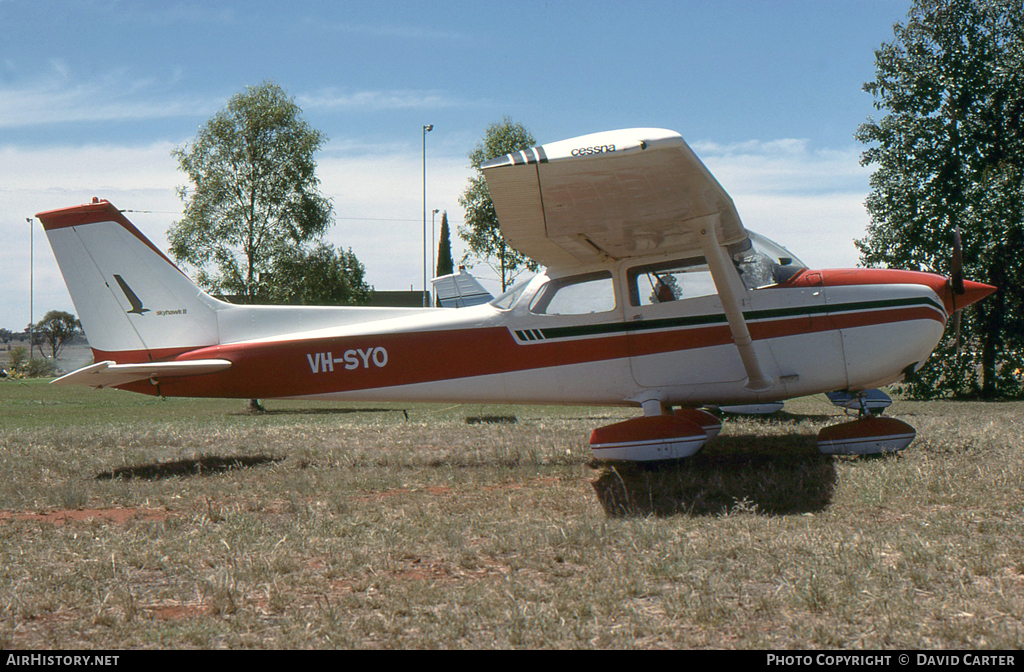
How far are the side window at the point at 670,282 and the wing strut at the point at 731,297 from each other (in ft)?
0.86

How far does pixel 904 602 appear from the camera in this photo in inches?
124

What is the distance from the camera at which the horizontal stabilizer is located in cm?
665

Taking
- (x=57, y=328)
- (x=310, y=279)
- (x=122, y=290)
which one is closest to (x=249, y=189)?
(x=310, y=279)

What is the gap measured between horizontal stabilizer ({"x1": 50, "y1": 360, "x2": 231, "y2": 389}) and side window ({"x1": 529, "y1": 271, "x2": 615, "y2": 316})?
11.1 feet

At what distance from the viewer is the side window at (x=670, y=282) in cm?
686

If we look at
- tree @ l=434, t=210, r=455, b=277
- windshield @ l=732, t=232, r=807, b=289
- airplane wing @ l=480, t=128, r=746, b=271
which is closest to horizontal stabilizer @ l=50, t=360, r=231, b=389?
airplane wing @ l=480, t=128, r=746, b=271

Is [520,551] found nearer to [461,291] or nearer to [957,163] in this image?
[461,291]

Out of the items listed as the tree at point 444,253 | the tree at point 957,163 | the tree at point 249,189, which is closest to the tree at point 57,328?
the tree at point 444,253

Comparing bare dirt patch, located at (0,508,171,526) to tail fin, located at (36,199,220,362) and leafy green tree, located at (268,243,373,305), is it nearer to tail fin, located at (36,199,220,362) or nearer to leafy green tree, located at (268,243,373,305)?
tail fin, located at (36,199,220,362)

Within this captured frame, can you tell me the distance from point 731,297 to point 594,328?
1.35 metres

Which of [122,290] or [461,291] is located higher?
[461,291]

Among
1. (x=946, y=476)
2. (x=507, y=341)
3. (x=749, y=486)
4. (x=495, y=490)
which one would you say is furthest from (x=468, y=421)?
(x=946, y=476)

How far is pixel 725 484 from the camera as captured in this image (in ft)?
19.1
